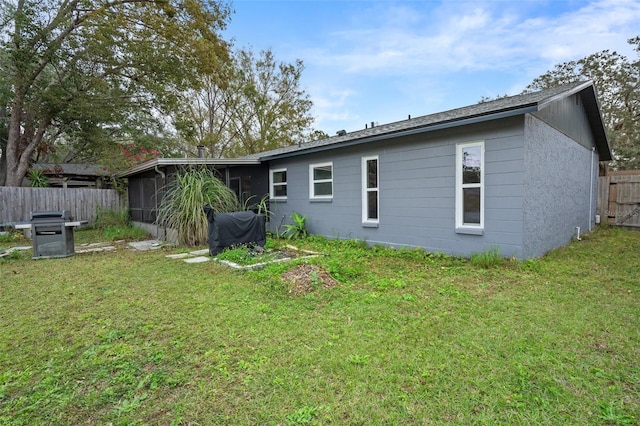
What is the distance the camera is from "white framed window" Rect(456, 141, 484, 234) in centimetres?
553

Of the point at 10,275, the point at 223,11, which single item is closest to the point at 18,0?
the point at 223,11

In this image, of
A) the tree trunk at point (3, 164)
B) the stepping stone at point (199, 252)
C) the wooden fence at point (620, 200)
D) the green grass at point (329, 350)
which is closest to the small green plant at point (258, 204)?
the stepping stone at point (199, 252)

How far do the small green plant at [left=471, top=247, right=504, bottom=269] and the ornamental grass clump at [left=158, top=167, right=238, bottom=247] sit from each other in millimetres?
5564

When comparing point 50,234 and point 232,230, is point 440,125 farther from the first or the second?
point 50,234

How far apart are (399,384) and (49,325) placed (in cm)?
338

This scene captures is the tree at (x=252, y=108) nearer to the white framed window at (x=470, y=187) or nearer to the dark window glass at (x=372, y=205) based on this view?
the dark window glass at (x=372, y=205)

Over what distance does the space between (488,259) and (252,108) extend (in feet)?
63.1

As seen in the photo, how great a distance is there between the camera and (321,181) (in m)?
8.60

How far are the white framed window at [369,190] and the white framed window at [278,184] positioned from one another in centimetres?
306

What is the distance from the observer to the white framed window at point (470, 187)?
553 centimetres

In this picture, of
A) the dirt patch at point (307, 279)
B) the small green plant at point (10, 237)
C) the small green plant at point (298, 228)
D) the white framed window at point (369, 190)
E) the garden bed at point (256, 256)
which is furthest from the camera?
the small green plant at point (10, 237)

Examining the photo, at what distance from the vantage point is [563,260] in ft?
18.0

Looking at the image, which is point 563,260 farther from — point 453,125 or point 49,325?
point 49,325

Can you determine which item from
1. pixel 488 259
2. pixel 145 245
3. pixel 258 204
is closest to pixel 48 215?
pixel 145 245
